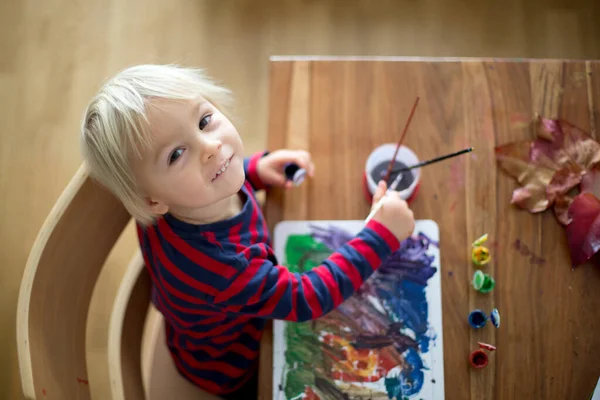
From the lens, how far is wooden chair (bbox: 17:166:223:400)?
70cm

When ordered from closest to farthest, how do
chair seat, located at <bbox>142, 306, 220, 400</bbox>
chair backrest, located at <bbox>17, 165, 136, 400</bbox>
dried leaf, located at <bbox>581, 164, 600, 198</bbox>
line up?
chair backrest, located at <bbox>17, 165, 136, 400</bbox> < dried leaf, located at <bbox>581, 164, 600, 198</bbox> < chair seat, located at <bbox>142, 306, 220, 400</bbox>

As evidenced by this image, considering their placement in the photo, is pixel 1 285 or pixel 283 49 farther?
pixel 283 49

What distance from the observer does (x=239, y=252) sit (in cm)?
79

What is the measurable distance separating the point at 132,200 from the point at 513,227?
1.78 ft

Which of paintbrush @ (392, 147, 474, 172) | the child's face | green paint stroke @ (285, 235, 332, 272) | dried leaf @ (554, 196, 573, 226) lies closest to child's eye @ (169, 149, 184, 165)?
the child's face

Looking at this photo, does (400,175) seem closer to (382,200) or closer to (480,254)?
(382,200)

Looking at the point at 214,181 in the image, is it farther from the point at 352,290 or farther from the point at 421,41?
the point at 421,41

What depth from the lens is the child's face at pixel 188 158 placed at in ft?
2.35

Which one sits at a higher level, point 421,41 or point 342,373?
point 421,41

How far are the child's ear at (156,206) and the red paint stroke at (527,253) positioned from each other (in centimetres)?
51

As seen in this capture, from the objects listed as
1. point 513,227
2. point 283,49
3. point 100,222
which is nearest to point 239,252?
point 100,222

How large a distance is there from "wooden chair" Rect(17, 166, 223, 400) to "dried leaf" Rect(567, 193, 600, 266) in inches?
25.9

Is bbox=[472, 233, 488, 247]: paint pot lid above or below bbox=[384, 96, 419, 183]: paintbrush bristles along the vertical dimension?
below

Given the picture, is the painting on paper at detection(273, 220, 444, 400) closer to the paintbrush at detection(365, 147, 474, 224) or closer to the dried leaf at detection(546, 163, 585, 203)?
the paintbrush at detection(365, 147, 474, 224)
